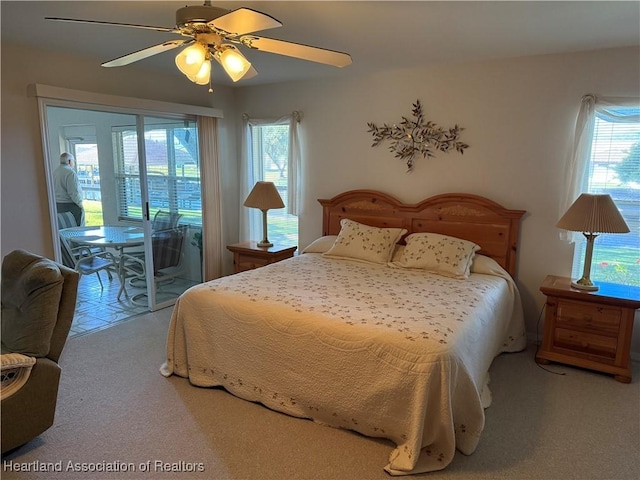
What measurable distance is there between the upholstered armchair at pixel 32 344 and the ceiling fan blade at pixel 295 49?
4.97 ft

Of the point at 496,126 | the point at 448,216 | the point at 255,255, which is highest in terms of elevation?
the point at 496,126

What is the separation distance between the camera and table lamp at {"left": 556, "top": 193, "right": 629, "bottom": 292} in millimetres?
2828

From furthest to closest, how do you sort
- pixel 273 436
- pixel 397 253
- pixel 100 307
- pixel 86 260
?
pixel 86 260 < pixel 100 307 < pixel 397 253 < pixel 273 436

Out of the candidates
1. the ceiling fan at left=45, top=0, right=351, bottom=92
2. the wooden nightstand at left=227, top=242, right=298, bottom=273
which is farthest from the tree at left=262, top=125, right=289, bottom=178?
the ceiling fan at left=45, top=0, right=351, bottom=92

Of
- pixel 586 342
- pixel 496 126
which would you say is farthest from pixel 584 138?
pixel 586 342

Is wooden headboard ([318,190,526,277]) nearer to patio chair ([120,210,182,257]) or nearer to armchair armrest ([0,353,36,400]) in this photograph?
patio chair ([120,210,182,257])

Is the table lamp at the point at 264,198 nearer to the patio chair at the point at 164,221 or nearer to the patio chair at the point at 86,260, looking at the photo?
the patio chair at the point at 164,221

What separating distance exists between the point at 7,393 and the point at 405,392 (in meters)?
1.86

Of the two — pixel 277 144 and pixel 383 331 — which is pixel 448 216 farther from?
pixel 277 144

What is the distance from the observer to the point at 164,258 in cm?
439

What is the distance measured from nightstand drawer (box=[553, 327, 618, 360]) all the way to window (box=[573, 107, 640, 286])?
55cm

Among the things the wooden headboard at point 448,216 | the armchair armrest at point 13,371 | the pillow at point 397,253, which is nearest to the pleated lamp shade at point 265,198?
the wooden headboard at point 448,216

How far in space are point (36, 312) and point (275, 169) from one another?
298 cm

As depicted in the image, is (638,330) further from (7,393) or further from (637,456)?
(7,393)
